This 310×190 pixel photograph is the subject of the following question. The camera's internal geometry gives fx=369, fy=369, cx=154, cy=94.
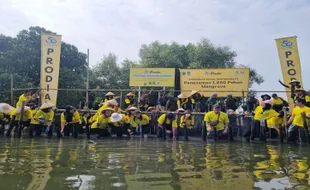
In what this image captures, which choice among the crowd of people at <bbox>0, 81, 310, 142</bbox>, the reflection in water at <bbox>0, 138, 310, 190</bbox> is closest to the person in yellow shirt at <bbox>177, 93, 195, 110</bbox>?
the crowd of people at <bbox>0, 81, 310, 142</bbox>

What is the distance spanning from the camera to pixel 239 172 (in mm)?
5328

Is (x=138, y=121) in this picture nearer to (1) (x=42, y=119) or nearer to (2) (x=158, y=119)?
(2) (x=158, y=119)

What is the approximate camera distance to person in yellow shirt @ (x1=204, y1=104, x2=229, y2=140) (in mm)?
11625

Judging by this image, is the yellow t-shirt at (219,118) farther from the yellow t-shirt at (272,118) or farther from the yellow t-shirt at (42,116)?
the yellow t-shirt at (42,116)

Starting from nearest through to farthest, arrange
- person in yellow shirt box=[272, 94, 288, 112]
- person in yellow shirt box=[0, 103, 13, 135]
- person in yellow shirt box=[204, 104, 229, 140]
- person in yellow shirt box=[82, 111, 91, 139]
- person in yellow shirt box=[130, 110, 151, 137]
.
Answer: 1. person in yellow shirt box=[204, 104, 229, 140]
2. person in yellow shirt box=[272, 94, 288, 112]
3. person in yellow shirt box=[82, 111, 91, 139]
4. person in yellow shirt box=[130, 110, 151, 137]
5. person in yellow shirt box=[0, 103, 13, 135]

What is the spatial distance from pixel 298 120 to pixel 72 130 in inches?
304

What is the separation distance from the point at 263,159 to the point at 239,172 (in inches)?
71.4

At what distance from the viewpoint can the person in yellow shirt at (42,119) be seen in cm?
1330

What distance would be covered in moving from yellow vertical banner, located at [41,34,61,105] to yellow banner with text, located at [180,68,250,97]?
5365 mm

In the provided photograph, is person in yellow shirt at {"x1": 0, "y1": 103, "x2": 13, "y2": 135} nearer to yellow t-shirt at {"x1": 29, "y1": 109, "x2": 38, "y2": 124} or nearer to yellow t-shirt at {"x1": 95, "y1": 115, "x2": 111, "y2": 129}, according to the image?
yellow t-shirt at {"x1": 29, "y1": 109, "x2": 38, "y2": 124}

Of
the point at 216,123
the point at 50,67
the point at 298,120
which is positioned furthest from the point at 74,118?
the point at 298,120

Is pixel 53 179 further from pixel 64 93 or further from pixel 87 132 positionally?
pixel 64 93

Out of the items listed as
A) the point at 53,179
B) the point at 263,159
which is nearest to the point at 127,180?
the point at 53,179

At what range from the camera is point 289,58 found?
14.3 metres
